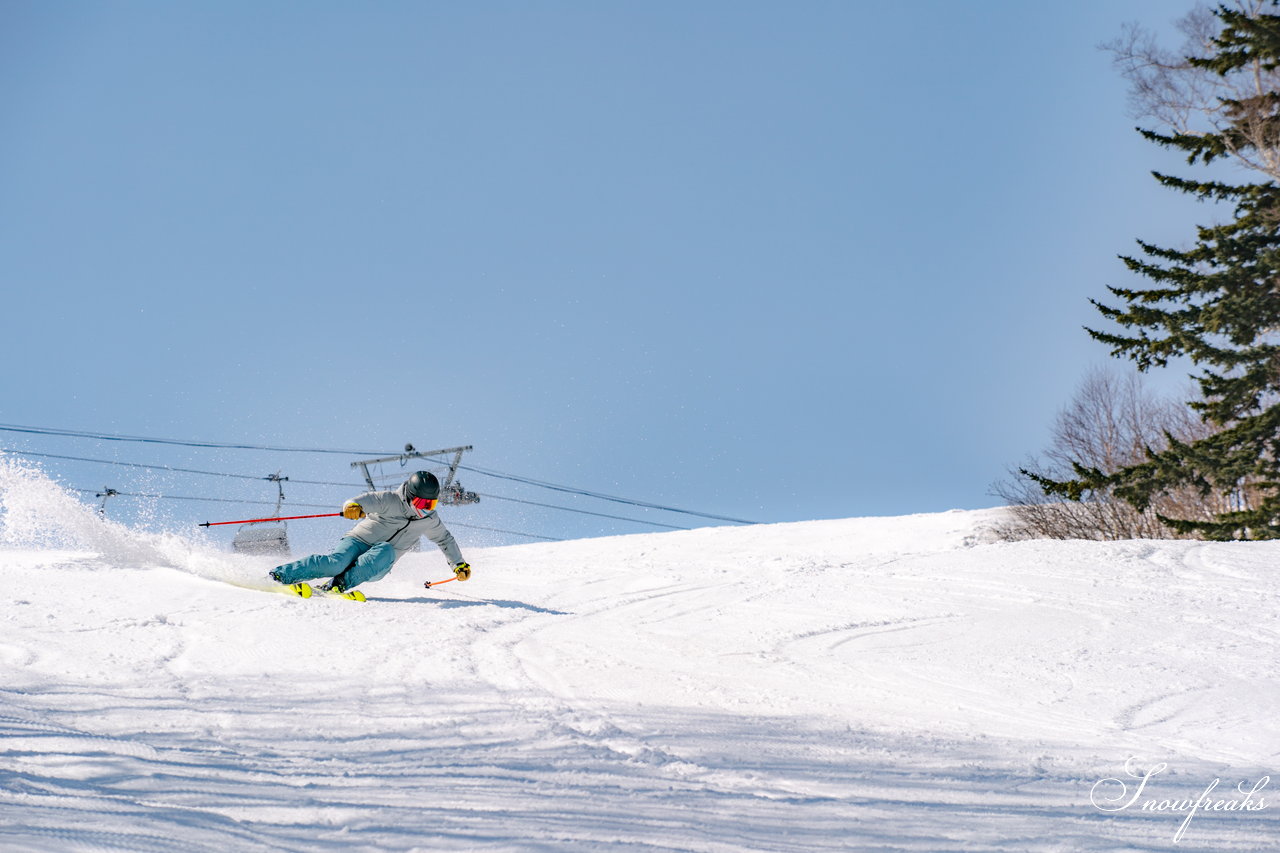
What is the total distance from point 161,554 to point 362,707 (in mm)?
7363

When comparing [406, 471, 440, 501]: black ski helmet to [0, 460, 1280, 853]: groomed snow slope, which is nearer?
[0, 460, 1280, 853]: groomed snow slope

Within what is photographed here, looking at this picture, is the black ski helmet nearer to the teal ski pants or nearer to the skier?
the skier

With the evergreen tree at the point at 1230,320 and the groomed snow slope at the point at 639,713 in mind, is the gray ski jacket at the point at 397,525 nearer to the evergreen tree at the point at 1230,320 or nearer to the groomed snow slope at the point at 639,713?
the groomed snow slope at the point at 639,713

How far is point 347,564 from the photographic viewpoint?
8.26 metres

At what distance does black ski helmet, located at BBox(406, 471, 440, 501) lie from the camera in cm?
851

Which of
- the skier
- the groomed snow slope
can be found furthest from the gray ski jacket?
the groomed snow slope

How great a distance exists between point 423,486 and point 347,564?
1.08 metres

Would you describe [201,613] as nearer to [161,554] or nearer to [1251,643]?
[161,554]

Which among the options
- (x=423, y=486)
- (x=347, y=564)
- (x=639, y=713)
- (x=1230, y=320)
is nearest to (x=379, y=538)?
(x=347, y=564)

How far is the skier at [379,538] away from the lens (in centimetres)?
813

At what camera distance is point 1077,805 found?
2.86m

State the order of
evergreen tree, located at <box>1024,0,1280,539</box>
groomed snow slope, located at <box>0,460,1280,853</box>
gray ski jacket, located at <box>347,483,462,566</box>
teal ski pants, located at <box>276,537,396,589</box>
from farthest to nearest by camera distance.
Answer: evergreen tree, located at <box>1024,0,1280,539</box> < gray ski jacket, located at <box>347,483,462,566</box> < teal ski pants, located at <box>276,537,396,589</box> < groomed snow slope, located at <box>0,460,1280,853</box>

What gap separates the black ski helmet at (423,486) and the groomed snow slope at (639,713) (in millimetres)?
1047

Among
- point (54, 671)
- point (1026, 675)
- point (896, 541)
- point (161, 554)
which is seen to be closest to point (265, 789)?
point (54, 671)
